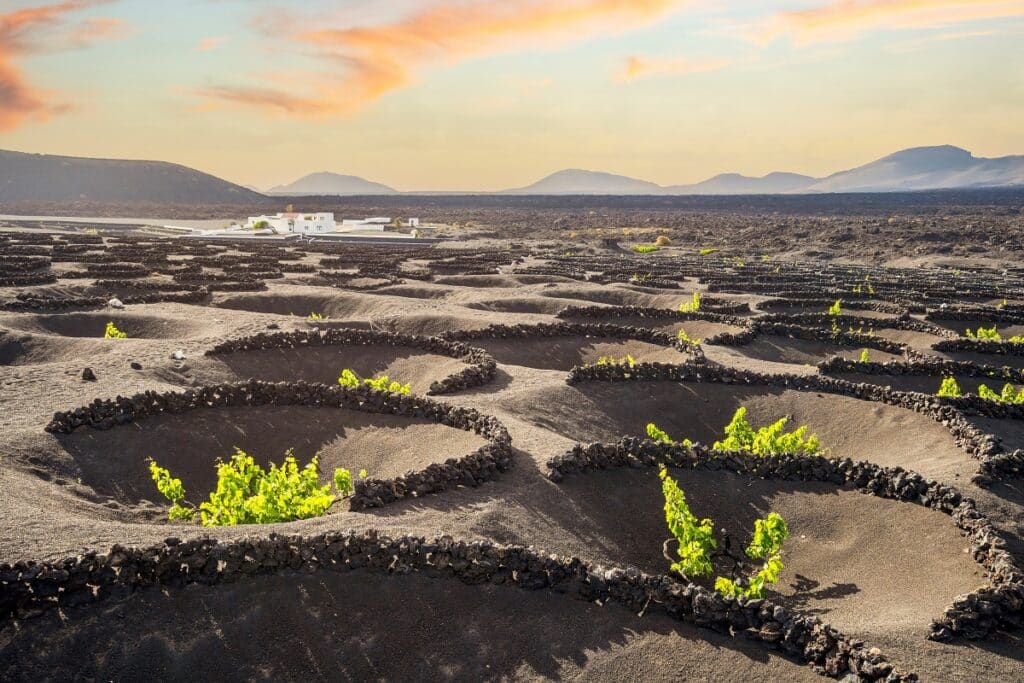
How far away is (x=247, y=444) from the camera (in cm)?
1179

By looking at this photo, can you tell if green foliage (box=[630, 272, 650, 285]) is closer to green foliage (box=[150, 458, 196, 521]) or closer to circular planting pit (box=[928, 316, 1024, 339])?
circular planting pit (box=[928, 316, 1024, 339])

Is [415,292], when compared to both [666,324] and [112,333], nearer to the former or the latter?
[666,324]

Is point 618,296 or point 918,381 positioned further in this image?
point 618,296

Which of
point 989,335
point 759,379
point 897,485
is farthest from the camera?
point 989,335

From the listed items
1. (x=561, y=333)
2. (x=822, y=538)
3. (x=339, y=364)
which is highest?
(x=561, y=333)

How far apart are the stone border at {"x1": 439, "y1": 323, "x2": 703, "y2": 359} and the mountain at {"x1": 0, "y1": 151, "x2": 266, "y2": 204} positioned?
17704cm

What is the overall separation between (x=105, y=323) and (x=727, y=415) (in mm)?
18192

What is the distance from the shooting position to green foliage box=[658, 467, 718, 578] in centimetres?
829

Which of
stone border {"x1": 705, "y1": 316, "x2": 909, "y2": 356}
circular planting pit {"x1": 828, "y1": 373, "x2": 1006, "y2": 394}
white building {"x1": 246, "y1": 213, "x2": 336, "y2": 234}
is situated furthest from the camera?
white building {"x1": 246, "y1": 213, "x2": 336, "y2": 234}

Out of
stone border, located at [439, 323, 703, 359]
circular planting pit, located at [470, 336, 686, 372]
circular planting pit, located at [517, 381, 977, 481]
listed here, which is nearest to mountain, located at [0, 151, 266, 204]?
stone border, located at [439, 323, 703, 359]

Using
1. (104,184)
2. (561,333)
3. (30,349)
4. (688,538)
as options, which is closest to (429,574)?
(688,538)

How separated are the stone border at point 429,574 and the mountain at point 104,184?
18921cm

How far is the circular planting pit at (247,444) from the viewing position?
10.4 metres

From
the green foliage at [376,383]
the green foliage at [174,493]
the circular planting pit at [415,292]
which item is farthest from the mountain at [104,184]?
the green foliage at [174,493]
